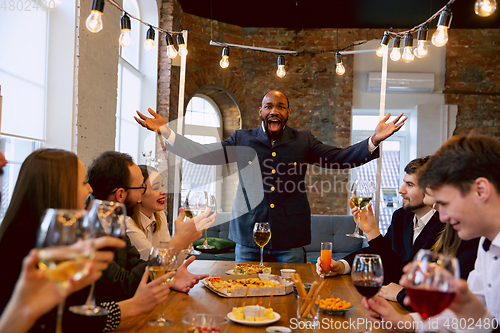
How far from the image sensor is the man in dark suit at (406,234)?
1.78 m

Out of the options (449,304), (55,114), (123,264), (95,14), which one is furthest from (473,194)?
(55,114)

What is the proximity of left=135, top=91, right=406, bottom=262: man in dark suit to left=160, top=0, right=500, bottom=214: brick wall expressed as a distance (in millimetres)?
3254

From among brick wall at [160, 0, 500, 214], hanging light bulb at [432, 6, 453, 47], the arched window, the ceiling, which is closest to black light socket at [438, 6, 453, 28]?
hanging light bulb at [432, 6, 453, 47]

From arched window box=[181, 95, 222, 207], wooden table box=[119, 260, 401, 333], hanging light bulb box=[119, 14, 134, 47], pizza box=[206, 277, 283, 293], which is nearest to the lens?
wooden table box=[119, 260, 401, 333]

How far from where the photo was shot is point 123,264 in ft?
5.10

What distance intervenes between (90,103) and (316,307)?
104 inches

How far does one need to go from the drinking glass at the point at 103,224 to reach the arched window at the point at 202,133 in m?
4.02

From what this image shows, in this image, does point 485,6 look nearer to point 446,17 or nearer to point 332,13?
point 446,17

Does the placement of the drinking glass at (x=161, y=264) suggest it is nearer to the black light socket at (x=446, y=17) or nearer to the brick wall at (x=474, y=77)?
the black light socket at (x=446, y=17)

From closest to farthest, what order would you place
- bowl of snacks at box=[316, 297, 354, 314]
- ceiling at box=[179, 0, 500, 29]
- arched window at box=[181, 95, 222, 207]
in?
bowl of snacks at box=[316, 297, 354, 314]
arched window at box=[181, 95, 222, 207]
ceiling at box=[179, 0, 500, 29]

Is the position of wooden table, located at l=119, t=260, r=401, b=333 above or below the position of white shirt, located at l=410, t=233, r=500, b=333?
below

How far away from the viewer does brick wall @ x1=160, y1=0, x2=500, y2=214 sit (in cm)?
596

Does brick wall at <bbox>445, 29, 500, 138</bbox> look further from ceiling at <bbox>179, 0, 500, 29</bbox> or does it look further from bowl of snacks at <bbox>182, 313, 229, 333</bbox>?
bowl of snacks at <bbox>182, 313, 229, 333</bbox>

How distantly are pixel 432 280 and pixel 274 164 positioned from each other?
1833mm
